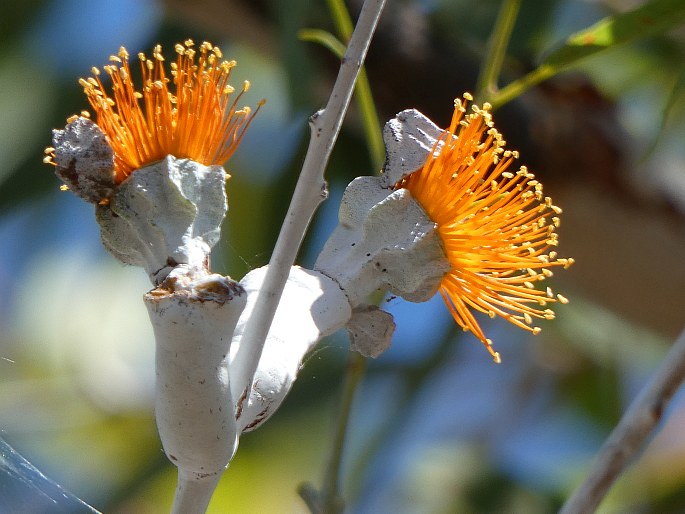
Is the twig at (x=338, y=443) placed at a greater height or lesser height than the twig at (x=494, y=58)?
lesser

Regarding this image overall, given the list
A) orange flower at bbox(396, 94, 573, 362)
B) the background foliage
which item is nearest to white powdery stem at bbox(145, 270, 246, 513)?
orange flower at bbox(396, 94, 573, 362)

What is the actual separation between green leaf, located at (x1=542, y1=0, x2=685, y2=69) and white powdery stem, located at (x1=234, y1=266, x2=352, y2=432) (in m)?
0.46

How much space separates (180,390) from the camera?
24.0 inches

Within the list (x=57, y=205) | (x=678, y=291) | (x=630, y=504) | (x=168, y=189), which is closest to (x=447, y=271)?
(x=168, y=189)

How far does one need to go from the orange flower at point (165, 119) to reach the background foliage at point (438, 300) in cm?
104

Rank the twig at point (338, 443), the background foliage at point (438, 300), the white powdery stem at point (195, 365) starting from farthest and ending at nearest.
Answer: the background foliage at point (438, 300), the twig at point (338, 443), the white powdery stem at point (195, 365)

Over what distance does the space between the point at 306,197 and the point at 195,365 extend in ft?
A: 0.41

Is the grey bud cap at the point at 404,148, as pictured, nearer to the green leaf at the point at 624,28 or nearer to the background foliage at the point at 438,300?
the green leaf at the point at 624,28

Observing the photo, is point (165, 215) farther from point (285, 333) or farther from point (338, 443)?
point (338, 443)

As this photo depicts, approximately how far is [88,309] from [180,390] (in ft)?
6.75

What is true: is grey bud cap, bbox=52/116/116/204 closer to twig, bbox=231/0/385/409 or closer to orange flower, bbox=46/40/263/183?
orange flower, bbox=46/40/263/183

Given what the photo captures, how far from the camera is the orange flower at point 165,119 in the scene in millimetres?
742

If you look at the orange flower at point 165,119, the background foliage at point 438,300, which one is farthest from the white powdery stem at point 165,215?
the background foliage at point 438,300

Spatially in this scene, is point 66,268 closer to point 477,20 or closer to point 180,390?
point 477,20
